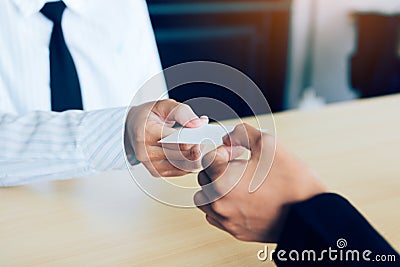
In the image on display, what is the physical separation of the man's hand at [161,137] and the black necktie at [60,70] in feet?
0.67

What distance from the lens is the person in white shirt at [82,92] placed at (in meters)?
0.49

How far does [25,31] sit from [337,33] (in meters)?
0.63

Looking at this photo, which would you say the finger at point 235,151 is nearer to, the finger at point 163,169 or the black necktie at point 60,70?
the finger at point 163,169

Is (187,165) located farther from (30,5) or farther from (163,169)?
(30,5)

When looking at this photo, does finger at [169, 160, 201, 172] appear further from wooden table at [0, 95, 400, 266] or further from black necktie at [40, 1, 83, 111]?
black necktie at [40, 1, 83, 111]

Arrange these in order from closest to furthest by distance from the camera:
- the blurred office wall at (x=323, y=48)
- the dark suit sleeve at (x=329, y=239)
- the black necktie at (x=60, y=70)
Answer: the dark suit sleeve at (x=329, y=239) → the black necktie at (x=60, y=70) → the blurred office wall at (x=323, y=48)

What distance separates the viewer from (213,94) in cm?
45

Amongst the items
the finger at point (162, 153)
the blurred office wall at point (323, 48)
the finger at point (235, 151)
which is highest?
the finger at point (235, 151)

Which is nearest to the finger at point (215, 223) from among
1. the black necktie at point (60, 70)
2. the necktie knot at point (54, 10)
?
the black necktie at point (60, 70)

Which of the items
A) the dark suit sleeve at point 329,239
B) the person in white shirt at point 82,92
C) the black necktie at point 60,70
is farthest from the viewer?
the black necktie at point 60,70

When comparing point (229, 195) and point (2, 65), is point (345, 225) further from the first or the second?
point (2, 65)

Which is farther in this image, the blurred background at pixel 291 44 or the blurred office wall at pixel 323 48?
the blurred office wall at pixel 323 48

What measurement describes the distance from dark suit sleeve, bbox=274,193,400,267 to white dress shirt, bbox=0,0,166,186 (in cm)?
19

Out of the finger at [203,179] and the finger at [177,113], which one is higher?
the finger at [177,113]
